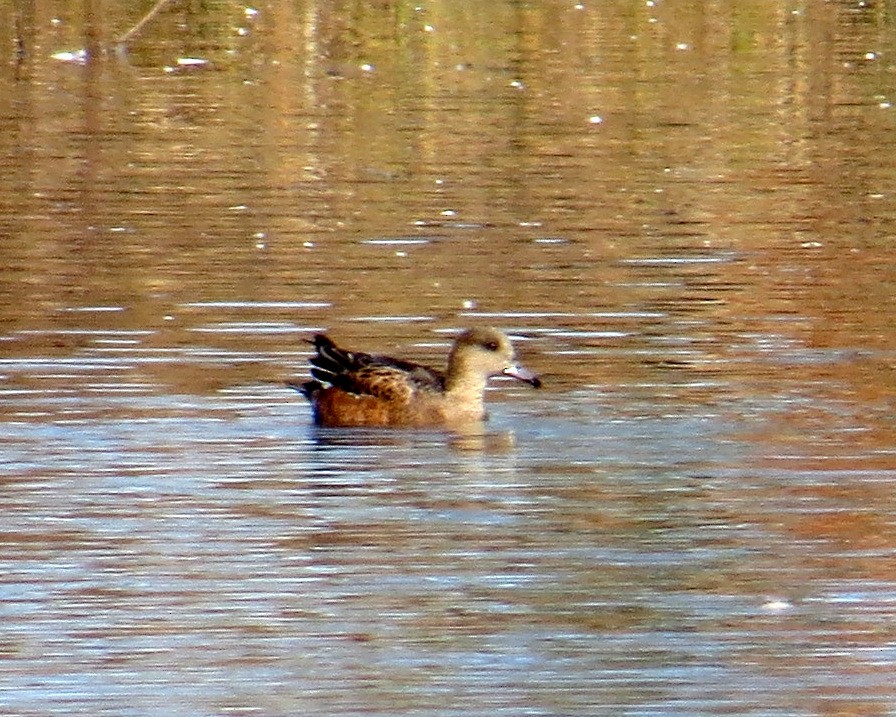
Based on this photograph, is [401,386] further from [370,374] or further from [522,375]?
[522,375]

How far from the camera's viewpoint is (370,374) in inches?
439

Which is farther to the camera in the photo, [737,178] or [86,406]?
[737,178]

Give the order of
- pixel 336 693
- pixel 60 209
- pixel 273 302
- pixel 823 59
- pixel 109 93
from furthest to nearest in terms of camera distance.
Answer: pixel 823 59 < pixel 109 93 < pixel 60 209 < pixel 273 302 < pixel 336 693

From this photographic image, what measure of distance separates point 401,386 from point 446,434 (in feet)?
1.11

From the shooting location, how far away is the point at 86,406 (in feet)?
36.1

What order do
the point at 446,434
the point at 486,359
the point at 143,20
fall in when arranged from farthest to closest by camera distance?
the point at 143,20 < the point at 486,359 < the point at 446,434

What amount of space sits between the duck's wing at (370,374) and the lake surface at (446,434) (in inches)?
8.5

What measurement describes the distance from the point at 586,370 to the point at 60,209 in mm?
6060

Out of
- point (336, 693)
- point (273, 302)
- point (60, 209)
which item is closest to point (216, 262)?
point (273, 302)

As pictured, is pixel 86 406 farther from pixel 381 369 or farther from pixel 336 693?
pixel 336 693

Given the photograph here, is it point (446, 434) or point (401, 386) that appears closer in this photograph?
point (446, 434)

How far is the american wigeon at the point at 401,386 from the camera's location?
1112cm

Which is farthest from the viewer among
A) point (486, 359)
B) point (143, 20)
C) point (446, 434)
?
point (143, 20)

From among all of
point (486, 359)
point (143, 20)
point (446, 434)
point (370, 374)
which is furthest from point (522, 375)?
point (143, 20)
